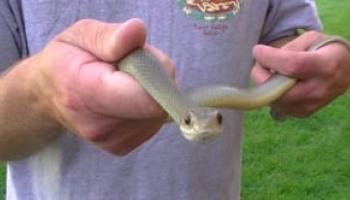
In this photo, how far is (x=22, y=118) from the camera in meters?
2.10

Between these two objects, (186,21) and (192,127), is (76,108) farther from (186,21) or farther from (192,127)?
(186,21)

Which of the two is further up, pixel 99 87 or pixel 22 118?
pixel 99 87

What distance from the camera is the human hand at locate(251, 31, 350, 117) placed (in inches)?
89.0

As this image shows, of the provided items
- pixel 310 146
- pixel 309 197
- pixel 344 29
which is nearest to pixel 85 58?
pixel 309 197

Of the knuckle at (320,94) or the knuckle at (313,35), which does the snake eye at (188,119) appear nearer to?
the knuckle at (320,94)

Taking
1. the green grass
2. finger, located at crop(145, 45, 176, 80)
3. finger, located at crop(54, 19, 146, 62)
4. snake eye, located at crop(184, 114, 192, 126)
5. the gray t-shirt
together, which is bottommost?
the green grass

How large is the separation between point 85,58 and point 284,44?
37.9 inches

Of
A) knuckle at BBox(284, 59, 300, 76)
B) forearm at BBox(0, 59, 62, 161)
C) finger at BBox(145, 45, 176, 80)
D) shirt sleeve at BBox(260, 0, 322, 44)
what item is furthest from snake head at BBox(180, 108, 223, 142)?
shirt sleeve at BBox(260, 0, 322, 44)

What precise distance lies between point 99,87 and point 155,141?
23.4 inches

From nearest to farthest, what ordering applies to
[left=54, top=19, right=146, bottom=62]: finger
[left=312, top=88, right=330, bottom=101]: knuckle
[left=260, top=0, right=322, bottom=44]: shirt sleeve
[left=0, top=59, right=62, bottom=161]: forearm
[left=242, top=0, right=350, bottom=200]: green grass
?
[left=54, top=19, right=146, bottom=62]: finger, [left=0, top=59, right=62, bottom=161]: forearm, [left=312, top=88, right=330, bottom=101]: knuckle, [left=260, top=0, right=322, bottom=44]: shirt sleeve, [left=242, top=0, right=350, bottom=200]: green grass

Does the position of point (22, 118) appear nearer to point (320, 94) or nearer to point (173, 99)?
point (173, 99)

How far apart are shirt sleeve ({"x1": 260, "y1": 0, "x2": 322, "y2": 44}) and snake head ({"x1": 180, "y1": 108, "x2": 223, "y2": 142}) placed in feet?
2.91

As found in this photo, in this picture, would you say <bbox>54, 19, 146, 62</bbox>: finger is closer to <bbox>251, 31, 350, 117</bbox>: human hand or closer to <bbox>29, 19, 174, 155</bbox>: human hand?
<bbox>29, 19, 174, 155</bbox>: human hand

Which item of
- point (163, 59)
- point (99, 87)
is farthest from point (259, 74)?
point (99, 87)
